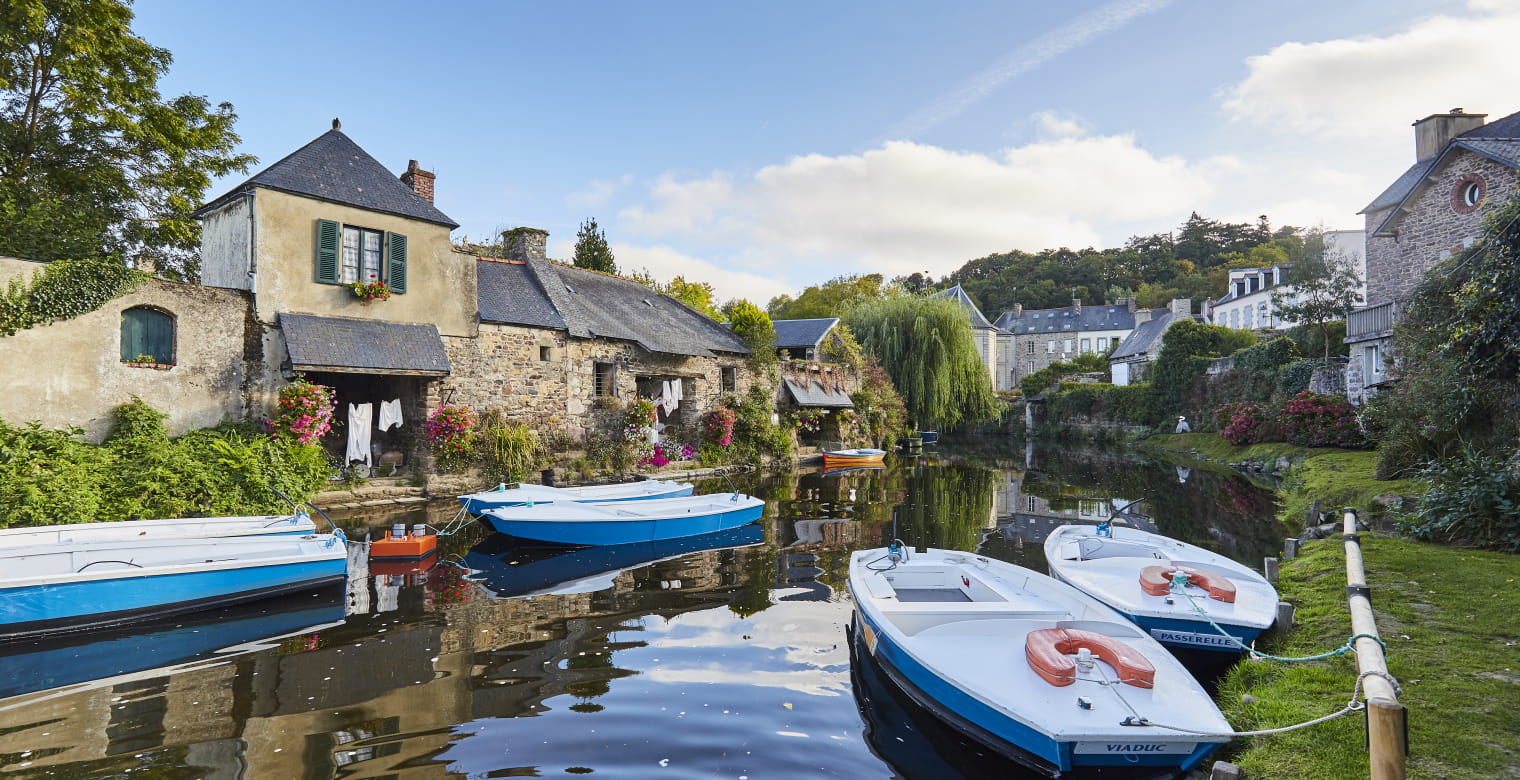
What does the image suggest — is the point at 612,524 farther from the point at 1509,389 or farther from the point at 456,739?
the point at 1509,389

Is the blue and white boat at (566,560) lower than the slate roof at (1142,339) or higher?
lower

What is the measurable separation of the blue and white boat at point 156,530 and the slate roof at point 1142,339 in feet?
143

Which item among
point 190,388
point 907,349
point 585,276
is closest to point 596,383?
point 585,276

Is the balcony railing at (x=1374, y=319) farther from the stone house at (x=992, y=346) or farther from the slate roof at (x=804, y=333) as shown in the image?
the stone house at (x=992, y=346)

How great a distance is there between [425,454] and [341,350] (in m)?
2.66

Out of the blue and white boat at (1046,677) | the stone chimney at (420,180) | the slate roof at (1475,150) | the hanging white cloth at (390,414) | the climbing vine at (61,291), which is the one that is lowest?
the blue and white boat at (1046,677)

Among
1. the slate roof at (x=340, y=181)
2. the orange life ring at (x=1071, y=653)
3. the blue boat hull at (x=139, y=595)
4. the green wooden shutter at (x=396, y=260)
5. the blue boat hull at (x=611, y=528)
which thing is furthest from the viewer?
the green wooden shutter at (x=396, y=260)

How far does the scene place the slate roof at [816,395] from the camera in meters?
24.0

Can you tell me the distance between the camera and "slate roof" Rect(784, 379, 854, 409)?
2400 centimetres

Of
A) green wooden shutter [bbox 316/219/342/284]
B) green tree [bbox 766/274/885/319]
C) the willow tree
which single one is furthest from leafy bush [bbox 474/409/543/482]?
green tree [bbox 766/274/885/319]

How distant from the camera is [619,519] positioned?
32.0ft

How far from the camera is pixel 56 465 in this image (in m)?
8.84

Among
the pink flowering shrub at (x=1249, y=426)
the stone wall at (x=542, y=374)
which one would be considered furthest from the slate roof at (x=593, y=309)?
the pink flowering shrub at (x=1249, y=426)

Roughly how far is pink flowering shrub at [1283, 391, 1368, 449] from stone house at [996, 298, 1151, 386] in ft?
104
